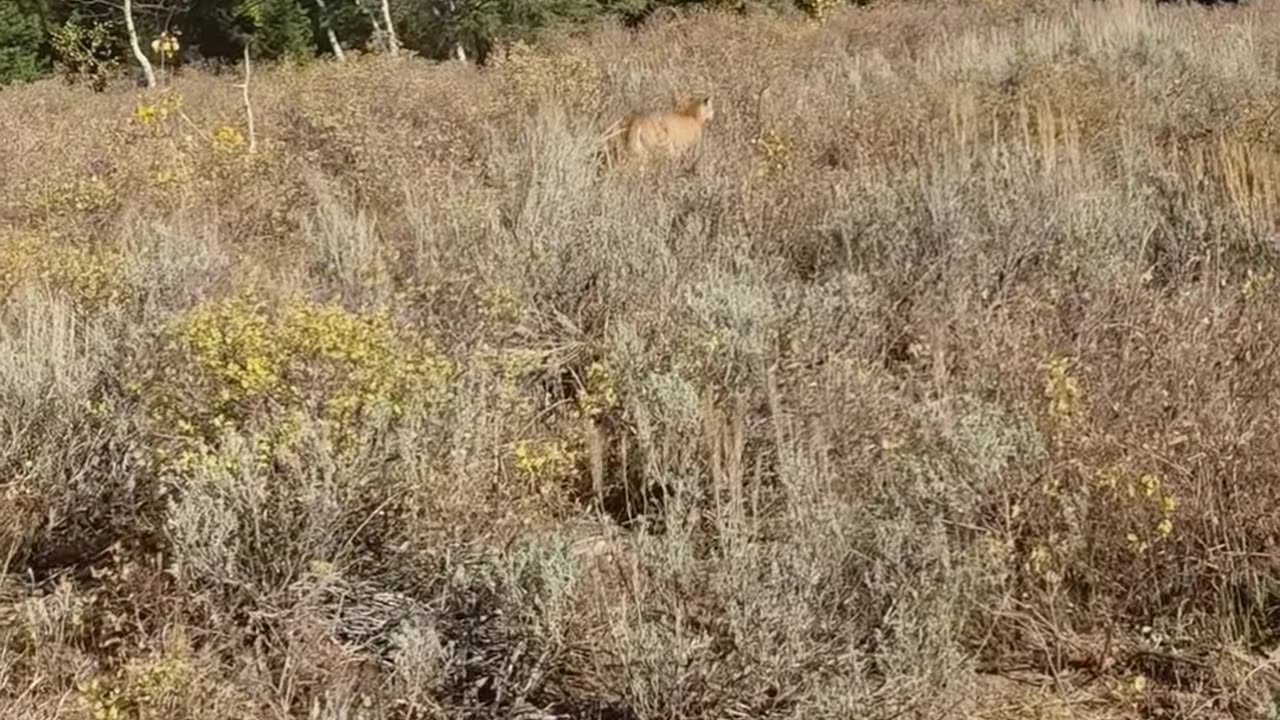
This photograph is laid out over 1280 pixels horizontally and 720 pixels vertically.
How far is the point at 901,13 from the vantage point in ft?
43.7

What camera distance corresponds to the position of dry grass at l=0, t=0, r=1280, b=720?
2.24m

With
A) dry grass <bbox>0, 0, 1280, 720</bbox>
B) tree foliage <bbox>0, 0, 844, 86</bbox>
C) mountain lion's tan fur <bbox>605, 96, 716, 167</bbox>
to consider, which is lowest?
dry grass <bbox>0, 0, 1280, 720</bbox>

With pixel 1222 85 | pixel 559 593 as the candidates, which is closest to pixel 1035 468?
pixel 559 593

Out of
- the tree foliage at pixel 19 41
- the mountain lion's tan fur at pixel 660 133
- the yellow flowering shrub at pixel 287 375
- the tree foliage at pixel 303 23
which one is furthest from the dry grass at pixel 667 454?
the tree foliage at pixel 19 41

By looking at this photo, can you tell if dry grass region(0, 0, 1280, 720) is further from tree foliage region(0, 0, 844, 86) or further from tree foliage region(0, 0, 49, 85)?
tree foliage region(0, 0, 49, 85)

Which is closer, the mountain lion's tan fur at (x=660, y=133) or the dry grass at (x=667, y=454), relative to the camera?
the dry grass at (x=667, y=454)

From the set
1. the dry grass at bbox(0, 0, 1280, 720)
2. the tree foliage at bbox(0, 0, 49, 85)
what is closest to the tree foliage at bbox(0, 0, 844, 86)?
the tree foliage at bbox(0, 0, 49, 85)

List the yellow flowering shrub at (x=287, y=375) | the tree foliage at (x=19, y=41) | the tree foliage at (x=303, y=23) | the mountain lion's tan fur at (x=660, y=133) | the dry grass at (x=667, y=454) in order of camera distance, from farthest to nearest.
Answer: the tree foliage at (x=19, y=41) → the tree foliage at (x=303, y=23) → the mountain lion's tan fur at (x=660, y=133) → the yellow flowering shrub at (x=287, y=375) → the dry grass at (x=667, y=454)

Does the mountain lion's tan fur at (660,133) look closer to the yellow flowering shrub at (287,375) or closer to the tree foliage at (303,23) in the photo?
the yellow flowering shrub at (287,375)

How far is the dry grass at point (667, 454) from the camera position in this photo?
2.24 metres

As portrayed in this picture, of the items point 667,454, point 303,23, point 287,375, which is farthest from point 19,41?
point 667,454

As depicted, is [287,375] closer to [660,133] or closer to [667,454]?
[667,454]

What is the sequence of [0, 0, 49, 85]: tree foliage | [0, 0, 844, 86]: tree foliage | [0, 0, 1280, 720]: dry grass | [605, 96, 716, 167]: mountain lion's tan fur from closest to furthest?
1. [0, 0, 1280, 720]: dry grass
2. [605, 96, 716, 167]: mountain lion's tan fur
3. [0, 0, 844, 86]: tree foliage
4. [0, 0, 49, 85]: tree foliage

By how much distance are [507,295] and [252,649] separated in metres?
1.56
